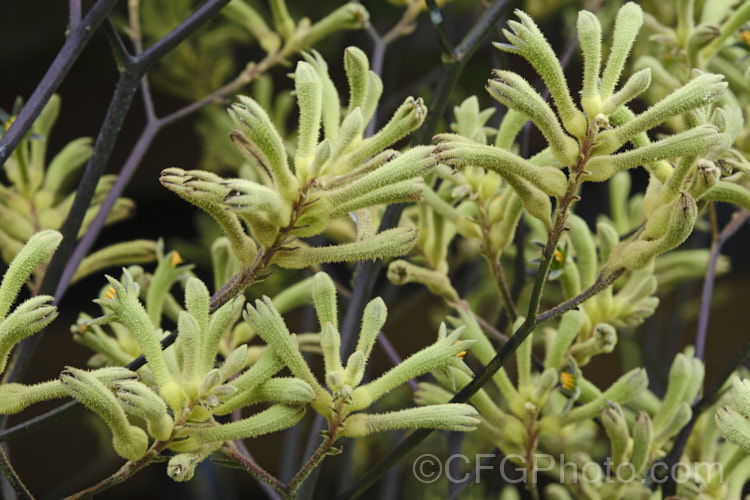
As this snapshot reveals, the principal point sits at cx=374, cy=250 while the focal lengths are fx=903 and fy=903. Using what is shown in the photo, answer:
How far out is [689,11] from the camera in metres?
0.77

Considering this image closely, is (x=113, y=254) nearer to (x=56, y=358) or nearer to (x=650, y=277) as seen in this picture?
(x=650, y=277)

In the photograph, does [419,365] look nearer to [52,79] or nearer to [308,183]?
[308,183]

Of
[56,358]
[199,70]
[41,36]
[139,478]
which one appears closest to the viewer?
[199,70]

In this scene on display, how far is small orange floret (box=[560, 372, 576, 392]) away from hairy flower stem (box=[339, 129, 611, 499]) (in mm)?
125

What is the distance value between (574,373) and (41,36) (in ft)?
4.05

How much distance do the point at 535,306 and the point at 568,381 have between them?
0.16m

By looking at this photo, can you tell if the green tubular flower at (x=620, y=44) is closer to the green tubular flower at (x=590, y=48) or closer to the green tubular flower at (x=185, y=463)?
the green tubular flower at (x=590, y=48)

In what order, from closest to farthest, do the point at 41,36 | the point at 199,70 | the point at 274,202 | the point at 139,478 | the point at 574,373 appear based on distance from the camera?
1. the point at 274,202
2. the point at 574,373
3. the point at 199,70
4. the point at 41,36
5. the point at 139,478

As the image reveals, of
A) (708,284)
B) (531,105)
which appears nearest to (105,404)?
(531,105)

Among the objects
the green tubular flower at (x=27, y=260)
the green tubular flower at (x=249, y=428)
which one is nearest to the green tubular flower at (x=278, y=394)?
the green tubular flower at (x=249, y=428)

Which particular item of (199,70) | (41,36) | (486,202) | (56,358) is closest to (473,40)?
(486,202)

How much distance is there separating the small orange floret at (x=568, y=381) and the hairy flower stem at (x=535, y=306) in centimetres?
13

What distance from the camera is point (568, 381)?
61cm

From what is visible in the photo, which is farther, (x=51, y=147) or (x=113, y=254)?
(x=51, y=147)
